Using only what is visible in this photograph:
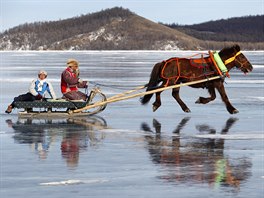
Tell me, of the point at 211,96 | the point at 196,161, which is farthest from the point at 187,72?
the point at 196,161

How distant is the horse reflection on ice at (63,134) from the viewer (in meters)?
11.7

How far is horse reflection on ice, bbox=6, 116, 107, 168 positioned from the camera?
11.7 m

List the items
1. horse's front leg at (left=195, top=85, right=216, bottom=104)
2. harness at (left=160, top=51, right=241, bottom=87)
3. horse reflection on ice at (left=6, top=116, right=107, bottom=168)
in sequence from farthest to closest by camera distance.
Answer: horse's front leg at (left=195, top=85, right=216, bottom=104)
harness at (left=160, top=51, right=241, bottom=87)
horse reflection on ice at (left=6, top=116, right=107, bottom=168)

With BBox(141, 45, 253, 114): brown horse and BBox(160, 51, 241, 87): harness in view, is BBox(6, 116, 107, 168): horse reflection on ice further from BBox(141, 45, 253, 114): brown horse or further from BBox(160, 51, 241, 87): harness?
BBox(160, 51, 241, 87): harness

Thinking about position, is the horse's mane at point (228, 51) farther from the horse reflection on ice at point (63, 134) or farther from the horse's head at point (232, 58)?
the horse reflection on ice at point (63, 134)

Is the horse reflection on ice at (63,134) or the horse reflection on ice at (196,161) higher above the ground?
the horse reflection on ice at (63,134)

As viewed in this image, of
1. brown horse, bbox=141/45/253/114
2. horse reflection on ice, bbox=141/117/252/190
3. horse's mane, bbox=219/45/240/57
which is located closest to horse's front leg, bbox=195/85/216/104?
brown horse, bbox=141/45/253/114

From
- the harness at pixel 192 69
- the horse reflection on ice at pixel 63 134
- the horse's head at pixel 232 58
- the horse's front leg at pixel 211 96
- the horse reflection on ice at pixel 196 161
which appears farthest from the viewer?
the horse's front leg at pixel 211 96

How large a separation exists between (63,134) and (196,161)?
11.8ft

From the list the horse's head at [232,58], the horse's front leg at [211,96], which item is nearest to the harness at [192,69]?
the horse's head at [232,58]

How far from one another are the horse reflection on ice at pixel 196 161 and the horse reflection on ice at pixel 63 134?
39.7 inches

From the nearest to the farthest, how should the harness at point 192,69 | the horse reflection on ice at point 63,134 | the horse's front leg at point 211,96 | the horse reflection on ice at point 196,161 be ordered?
the horse reflection on ice at point 196,161, the horse reflection on ice at point 63,134, the harness at point 192,69, the horse's front leg at point 211,96

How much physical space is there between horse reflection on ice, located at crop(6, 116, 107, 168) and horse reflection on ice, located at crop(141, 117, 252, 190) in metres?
1.01

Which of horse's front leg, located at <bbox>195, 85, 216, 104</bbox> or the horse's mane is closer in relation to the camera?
the horse's mane
